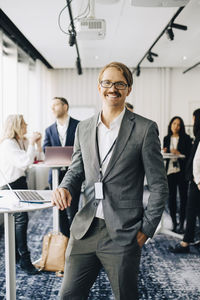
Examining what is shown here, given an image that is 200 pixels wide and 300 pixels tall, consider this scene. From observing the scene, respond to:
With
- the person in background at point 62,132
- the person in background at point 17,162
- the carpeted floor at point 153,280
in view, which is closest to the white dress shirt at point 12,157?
the person in background at point 17,162

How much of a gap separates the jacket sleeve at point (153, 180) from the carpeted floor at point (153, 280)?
53.6 inches

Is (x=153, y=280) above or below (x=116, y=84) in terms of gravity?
below

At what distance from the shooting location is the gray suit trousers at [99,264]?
50.6 inches

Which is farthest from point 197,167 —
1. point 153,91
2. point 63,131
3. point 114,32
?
point 153,91

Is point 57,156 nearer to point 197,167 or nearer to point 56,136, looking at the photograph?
point 56,136

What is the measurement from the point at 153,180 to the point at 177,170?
2.81 m

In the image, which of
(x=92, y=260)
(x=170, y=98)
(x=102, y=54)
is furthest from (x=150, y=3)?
(x=170, y=98)

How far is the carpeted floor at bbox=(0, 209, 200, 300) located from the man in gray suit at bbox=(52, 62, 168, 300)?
118 centimetres

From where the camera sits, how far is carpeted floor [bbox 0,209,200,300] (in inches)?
93.7

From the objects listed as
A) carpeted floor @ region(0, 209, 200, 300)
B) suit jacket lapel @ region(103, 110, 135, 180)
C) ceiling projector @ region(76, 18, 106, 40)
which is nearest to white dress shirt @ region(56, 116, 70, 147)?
ceiling projector @ region(76, 18, 106, 40)

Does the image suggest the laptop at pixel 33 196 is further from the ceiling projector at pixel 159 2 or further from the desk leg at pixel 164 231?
the desk leg at pixel 164 231

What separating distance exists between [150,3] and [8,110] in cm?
310

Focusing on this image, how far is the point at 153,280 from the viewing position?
2.63 meters

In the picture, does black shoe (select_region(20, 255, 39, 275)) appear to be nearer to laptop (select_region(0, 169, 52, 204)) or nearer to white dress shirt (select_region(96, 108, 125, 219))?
laptop (select_region(0, 169, 52, 204))
